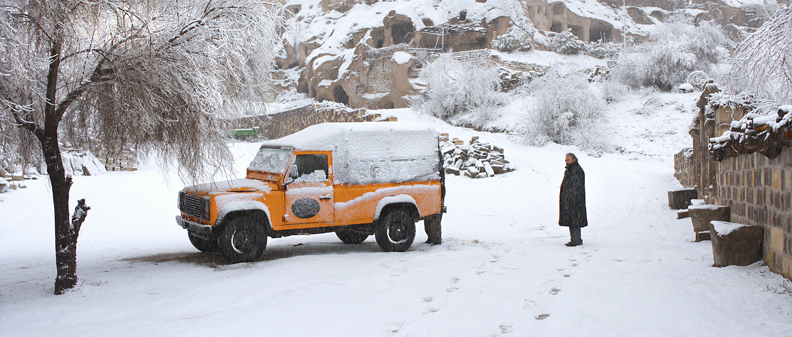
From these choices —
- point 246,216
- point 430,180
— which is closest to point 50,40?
point 246,216

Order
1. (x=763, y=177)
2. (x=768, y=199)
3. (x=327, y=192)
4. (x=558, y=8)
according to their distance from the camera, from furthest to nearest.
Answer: (x=558, y=8) → (x=327, y=192) → (x=763, y=177) → (x=768, y=199)

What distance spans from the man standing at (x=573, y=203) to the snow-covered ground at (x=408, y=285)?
1.24 ft

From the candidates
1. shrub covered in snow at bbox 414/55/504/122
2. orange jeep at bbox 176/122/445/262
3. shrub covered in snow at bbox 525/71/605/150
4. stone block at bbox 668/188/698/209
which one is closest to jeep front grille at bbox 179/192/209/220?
orange jeep at bbox 176/122/445/262

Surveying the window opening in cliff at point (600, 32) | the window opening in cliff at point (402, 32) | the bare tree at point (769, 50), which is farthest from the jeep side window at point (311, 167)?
the window opening in cliff at point (600, 32)

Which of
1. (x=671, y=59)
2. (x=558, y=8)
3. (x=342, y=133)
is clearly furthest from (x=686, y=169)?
(x=558, y=8)

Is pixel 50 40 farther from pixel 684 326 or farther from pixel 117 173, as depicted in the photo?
pixel 117 173

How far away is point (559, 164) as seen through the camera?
19.1 m

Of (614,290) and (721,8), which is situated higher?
(721,8)

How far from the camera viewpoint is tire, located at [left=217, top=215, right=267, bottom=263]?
751 centimetres

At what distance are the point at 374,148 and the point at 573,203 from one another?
10.6 feet

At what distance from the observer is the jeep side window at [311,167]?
322 inches

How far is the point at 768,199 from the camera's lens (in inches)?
210

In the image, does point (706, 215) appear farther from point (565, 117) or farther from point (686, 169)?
point (565, 117)

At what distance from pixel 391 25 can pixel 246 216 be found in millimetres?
36027
